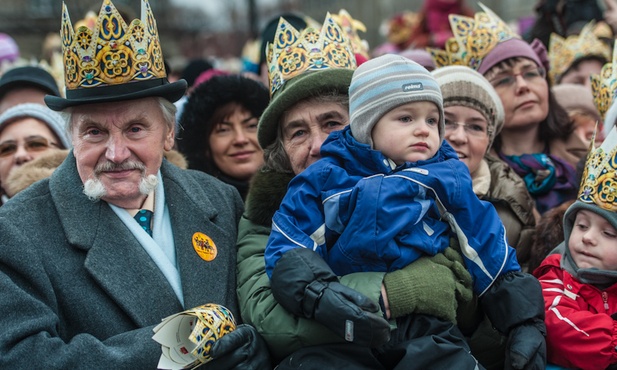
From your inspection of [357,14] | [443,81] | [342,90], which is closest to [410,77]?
[342,90]

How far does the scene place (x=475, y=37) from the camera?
5.25m

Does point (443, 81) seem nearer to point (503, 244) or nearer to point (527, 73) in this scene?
point (527, 73)

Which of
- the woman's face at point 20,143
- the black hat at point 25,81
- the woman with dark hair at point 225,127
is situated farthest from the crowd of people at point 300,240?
the black hat at point 25,81

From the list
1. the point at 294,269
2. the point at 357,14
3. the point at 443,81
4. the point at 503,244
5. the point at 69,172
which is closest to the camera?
the point at 294,269

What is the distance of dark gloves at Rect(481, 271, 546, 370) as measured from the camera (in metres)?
3.05

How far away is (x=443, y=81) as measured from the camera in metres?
4.32

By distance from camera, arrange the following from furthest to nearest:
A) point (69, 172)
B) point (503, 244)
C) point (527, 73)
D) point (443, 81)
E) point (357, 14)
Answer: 1. point (357, 14)
2. point (527, 73)
3. point (443, 81)
4. point (69, 172)
5. point (503, 244)

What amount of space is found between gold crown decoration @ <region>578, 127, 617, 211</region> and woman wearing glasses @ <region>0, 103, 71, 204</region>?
3.30 m

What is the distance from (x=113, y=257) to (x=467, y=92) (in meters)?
2.21

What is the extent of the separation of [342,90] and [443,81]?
0.82 m

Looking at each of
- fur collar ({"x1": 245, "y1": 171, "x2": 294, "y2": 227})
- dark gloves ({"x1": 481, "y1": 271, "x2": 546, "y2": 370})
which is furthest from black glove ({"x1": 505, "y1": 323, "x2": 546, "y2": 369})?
fur collar ({"x1": 245, "y1": 171, "x2": 294, "y2": 227})

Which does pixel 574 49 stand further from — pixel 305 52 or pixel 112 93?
pixel 112 93

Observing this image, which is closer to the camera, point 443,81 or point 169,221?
point 169,221

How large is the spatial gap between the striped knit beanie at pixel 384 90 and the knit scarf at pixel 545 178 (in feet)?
5.21
